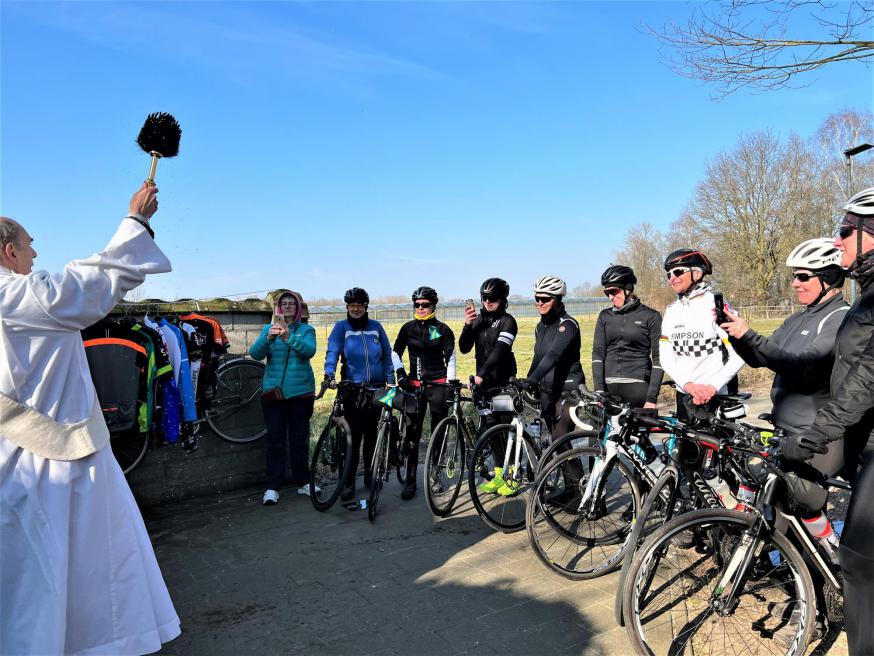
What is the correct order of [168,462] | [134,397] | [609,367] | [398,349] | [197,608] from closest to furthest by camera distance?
[197,608]
[134,397]
[609,367]
[168,462]
[398,349]

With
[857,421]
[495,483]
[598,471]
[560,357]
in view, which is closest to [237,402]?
[495,483]

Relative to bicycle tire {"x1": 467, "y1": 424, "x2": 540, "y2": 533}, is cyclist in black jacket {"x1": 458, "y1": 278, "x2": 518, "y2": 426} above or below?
above

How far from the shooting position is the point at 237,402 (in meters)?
6.36

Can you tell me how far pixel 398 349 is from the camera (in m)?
6.45

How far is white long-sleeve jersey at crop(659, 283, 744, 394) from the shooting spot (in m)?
4.60

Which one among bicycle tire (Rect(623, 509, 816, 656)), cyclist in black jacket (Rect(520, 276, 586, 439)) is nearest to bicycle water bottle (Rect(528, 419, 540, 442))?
cyclist in black jacket (Rect(520, 276, 586, 439))

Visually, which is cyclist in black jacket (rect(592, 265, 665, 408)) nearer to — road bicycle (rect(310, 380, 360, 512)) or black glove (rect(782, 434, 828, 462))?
road bicycle (rect(310, 380, 360, 512))

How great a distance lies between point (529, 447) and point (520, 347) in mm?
21797

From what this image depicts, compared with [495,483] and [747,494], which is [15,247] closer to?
[495,483]

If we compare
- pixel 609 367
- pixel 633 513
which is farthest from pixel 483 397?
pixel 633 513

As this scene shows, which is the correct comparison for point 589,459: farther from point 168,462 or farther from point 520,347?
point 520,347

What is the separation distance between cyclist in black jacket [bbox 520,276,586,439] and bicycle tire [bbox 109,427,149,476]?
3.42m

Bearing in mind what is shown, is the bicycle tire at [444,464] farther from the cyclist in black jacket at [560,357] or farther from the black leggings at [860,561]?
the black leggings at [860,561]

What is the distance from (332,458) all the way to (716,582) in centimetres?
372
